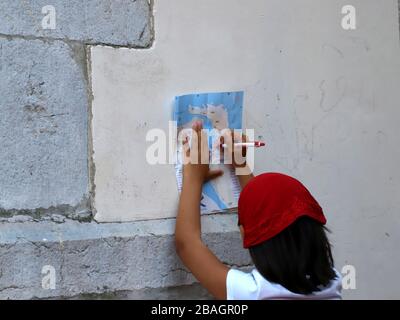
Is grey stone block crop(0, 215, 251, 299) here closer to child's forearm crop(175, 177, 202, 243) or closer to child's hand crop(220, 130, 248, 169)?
child's forearm crop(175, 177, 202, 243)

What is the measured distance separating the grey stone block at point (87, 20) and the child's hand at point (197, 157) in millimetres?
425

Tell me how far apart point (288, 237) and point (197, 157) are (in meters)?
0.68

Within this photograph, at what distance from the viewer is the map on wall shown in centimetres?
242


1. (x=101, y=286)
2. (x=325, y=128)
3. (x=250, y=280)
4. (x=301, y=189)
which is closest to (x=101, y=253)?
(x=101, y=286)

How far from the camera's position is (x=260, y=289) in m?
1.85

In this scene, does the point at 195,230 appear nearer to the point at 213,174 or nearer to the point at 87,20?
the point at 213,174

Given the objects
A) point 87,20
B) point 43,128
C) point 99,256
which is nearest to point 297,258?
point 99,256

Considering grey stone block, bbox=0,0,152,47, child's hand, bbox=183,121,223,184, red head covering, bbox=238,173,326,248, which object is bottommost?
red head covering, bbox=238,173,326,248

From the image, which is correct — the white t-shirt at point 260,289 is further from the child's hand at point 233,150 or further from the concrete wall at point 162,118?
the child's hand at point 233,150

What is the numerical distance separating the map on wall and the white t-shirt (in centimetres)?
54

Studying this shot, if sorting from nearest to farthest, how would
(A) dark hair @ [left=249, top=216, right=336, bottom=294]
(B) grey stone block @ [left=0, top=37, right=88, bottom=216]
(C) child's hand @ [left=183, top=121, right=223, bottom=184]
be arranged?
(A) dark hair @ [left=249, top=216, right=336, bottom=294], (B) grey stone block @ [left=0, top=37, right=88, bottom=216], (C) child's hand @ [left=183, top=121, right=223, bottom=184]

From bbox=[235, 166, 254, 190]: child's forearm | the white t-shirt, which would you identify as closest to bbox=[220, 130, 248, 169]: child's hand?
bbox=[235, 166, 254, 190]: child's forearm

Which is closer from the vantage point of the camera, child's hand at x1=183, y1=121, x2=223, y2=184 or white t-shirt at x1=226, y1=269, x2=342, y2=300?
white t-shirt at x1=226, y1=269, x2=342, y2=300

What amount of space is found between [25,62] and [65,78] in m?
0.16
